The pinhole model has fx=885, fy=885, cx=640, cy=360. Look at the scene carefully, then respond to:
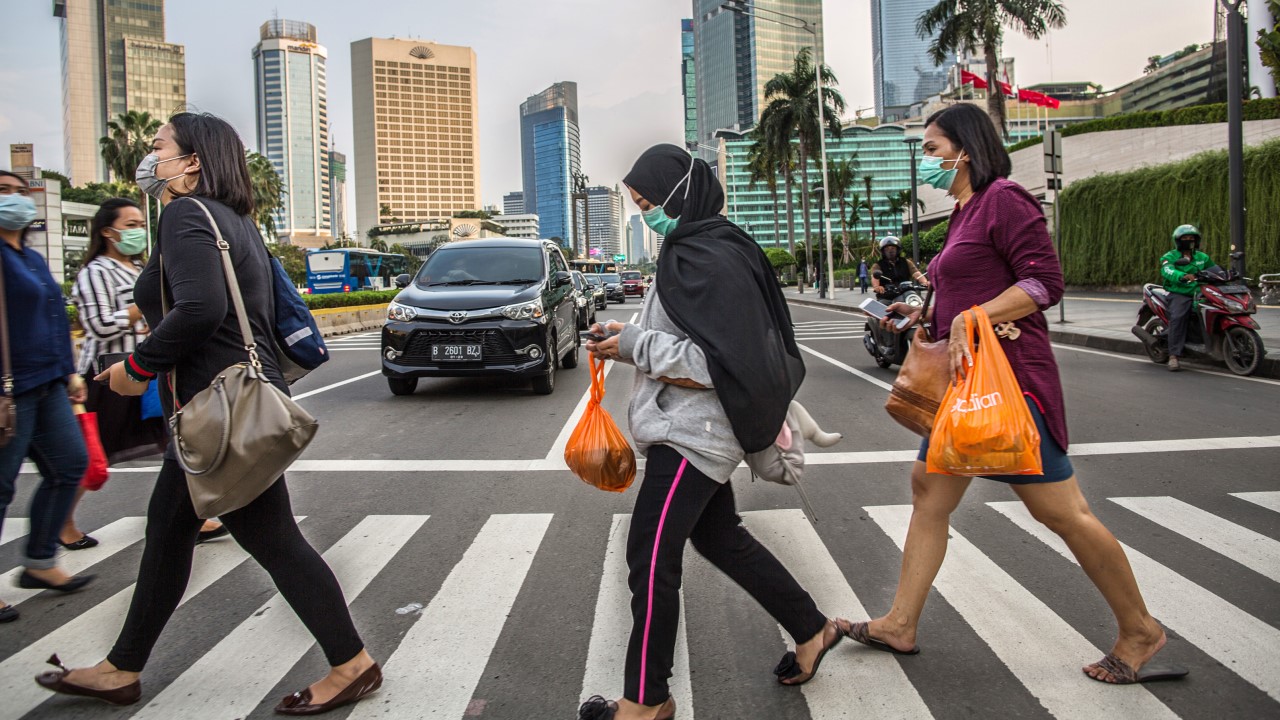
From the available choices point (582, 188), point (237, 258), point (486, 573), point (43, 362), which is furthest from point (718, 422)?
point (582, 188)

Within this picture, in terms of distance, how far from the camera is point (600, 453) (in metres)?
2.81

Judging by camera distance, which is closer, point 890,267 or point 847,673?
point 847,673


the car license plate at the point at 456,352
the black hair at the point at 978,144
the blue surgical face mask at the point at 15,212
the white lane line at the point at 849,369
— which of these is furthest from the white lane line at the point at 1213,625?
the car license plate at the point at 456,352

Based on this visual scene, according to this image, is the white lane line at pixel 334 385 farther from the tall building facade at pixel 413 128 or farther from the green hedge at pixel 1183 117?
the tall building facade at pixel 413 128

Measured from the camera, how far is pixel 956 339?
2.75 m

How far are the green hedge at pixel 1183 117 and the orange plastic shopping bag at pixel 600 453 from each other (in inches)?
1394

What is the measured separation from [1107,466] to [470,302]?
622 cm

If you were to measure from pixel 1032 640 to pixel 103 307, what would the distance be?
465cm

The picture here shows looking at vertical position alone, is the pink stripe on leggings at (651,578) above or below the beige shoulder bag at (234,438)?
below

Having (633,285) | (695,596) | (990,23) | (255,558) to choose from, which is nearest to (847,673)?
(695,596)

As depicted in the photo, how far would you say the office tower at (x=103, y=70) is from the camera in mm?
158000

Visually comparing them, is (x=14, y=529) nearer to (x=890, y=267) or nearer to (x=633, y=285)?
(x=890, y=267)

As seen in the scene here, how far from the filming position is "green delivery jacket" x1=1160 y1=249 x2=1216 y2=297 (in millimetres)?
9820

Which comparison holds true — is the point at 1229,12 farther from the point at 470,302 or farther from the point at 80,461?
the point at 80,461
